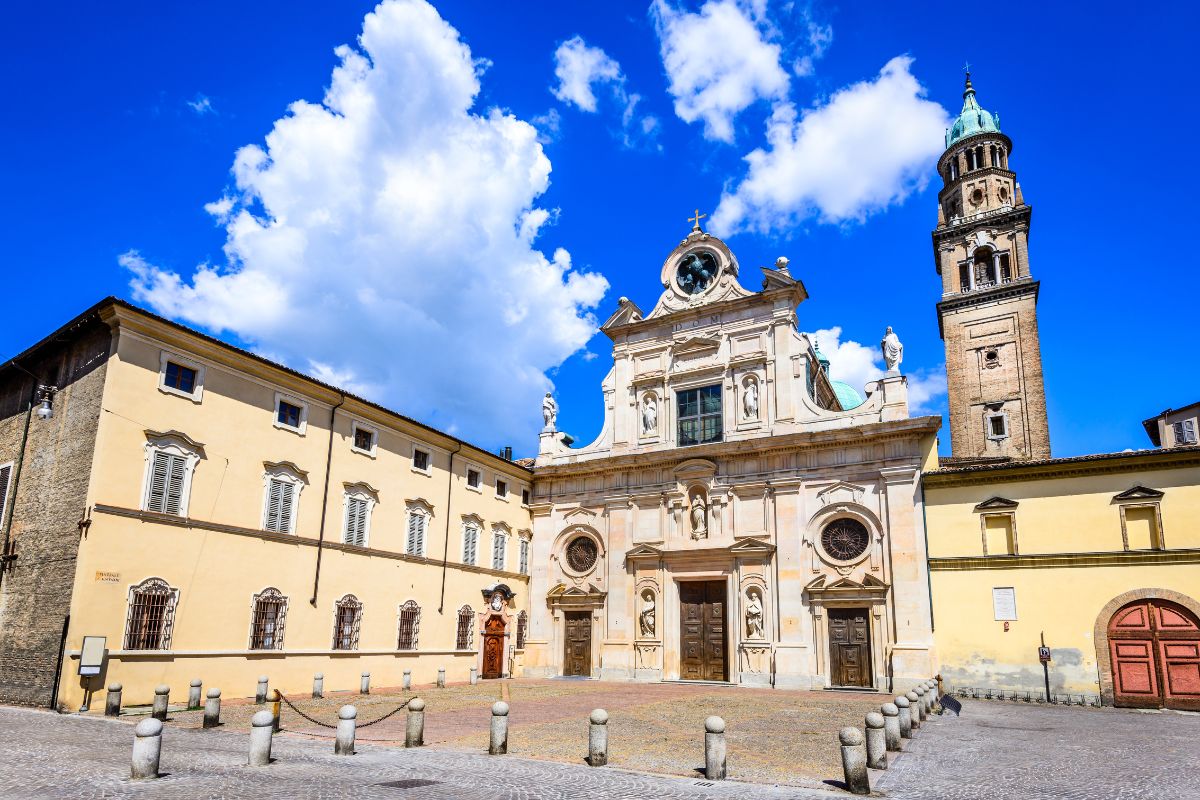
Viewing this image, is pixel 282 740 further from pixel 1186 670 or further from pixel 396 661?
pixel 1186 670

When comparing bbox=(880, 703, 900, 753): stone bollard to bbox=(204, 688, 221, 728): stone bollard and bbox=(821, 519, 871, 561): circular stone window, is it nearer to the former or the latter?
bbox=(204, 688, 221, 728): stone bollard

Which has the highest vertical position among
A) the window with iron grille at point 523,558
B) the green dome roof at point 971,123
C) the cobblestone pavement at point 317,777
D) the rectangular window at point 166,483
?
the green dome roof at point 971,123

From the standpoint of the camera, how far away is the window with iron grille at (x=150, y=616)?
18.8 m

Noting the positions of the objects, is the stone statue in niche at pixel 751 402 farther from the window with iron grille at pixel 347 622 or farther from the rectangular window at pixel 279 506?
the rectangular window at pixel 279 506

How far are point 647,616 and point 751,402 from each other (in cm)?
943

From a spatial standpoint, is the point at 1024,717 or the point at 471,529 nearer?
the point at 1024,717

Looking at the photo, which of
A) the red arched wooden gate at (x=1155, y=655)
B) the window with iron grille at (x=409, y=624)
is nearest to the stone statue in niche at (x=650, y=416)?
the window with iron grille at (x=409, y=624)

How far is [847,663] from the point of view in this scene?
2733 centimetres

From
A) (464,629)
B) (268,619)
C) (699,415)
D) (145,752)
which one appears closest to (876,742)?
(145,752)

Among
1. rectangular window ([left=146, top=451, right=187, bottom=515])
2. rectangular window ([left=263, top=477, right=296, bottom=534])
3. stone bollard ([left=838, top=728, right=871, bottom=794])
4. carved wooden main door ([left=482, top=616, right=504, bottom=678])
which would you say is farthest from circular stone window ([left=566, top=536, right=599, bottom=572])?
stone bollard ([left=838, top=728, right=871, bottom=794])

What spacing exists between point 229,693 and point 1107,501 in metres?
26.2

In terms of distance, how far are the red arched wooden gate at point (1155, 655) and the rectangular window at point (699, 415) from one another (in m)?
14.9

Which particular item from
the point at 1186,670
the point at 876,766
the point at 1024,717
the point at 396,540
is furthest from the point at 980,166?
the point at 876,766

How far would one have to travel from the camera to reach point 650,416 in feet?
111
